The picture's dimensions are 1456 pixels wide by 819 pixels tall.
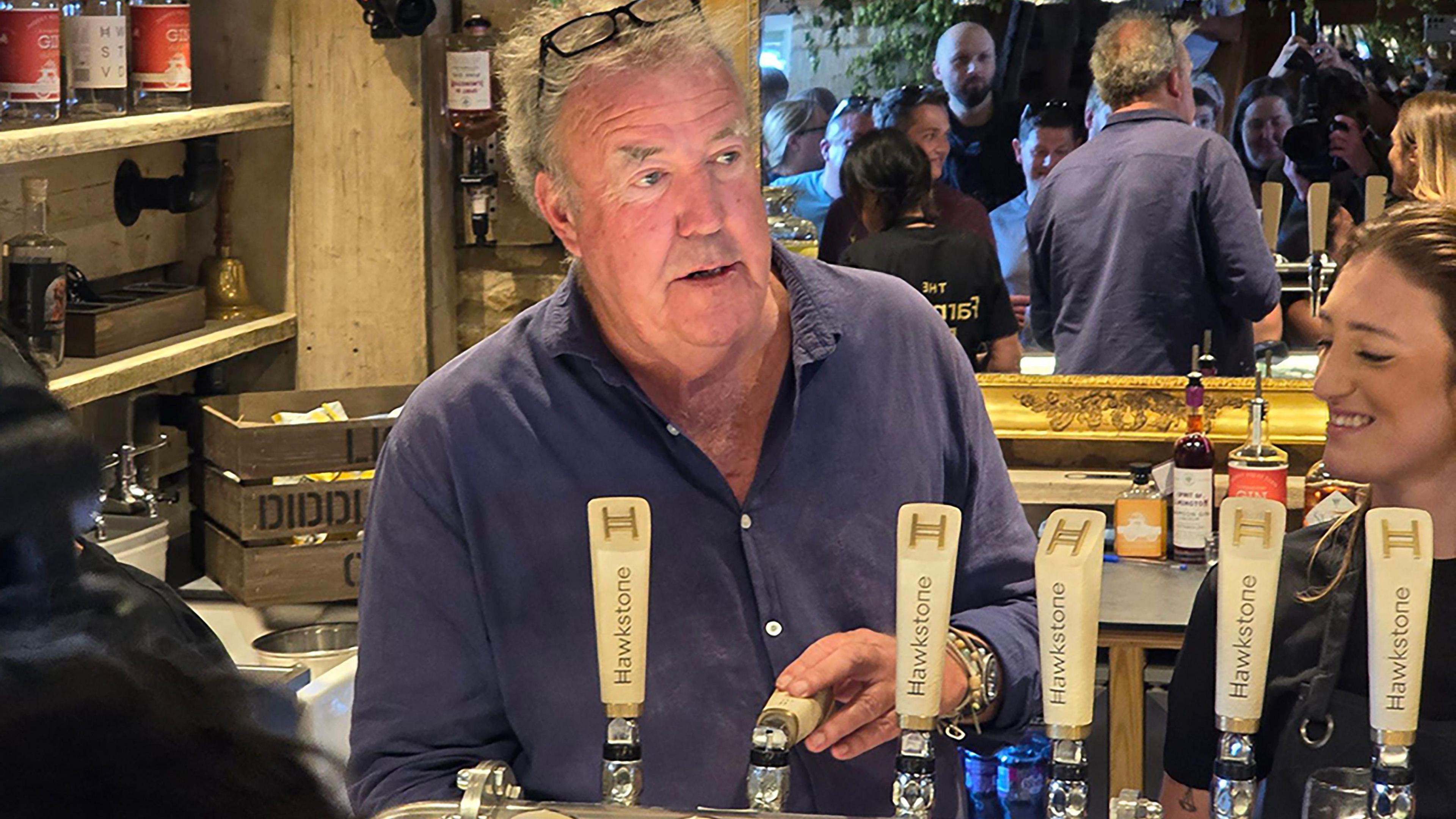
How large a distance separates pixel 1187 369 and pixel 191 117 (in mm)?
1918

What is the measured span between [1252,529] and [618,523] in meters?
0.41

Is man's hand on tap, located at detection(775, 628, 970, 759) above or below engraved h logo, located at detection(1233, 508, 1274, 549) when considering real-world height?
below

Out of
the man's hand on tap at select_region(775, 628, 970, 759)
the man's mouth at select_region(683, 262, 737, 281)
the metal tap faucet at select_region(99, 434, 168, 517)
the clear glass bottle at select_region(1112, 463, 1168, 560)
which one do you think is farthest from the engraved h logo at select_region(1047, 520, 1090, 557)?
the metal tap faucet at select_region(99, 434, 168, 517)

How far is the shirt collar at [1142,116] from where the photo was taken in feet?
11.1

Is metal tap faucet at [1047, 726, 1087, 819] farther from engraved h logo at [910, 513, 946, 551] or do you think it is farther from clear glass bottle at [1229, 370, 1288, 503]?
clear glass bottle at [1229, 370, 1288, 503]

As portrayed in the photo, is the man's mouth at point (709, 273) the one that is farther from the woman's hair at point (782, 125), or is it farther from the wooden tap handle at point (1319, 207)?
the wooden tap handle at point (1319, 207)

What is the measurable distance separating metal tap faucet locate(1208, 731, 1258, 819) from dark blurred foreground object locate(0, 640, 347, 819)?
2.41 feet

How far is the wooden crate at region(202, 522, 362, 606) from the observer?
303 centimetres

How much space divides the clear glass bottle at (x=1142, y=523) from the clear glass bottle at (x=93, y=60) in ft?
6.08

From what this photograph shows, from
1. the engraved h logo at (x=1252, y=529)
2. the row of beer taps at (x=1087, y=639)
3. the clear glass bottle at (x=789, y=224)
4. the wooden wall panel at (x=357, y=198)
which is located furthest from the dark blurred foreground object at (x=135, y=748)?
the clear glass bottle at (x=789, y=224)

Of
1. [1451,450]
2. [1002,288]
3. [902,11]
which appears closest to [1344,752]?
[1451,450]

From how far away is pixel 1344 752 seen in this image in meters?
1.71

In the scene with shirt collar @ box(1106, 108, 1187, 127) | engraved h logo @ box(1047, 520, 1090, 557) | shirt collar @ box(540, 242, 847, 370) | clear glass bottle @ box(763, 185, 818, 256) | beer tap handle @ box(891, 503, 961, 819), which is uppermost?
shirt collar @ box(1106, 108, 1187, 127)

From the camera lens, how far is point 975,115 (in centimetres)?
342
